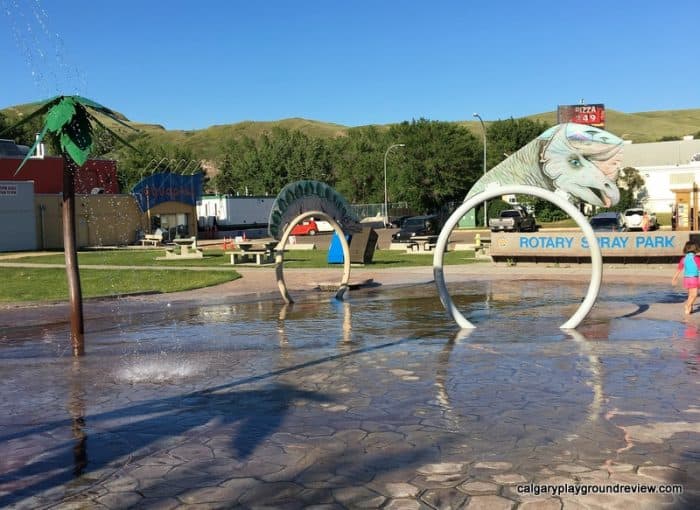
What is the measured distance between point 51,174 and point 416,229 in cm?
2486

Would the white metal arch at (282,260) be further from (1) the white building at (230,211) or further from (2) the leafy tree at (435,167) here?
(2) the leafy tree at (435,167)

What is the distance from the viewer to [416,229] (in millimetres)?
45156

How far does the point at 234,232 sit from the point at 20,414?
52826 mm

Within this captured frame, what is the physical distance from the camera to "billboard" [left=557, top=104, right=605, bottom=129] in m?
82.2

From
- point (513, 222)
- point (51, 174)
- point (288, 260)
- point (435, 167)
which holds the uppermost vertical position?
point (435, 167)

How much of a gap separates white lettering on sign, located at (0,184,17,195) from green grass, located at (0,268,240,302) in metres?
15.4

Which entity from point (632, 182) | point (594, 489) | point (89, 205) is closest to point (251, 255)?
point (89, 205)

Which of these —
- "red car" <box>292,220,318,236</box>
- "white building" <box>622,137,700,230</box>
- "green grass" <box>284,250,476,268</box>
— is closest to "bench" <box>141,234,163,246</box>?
"green grass" <box>284,250,476,268</box>

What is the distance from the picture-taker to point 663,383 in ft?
25.7

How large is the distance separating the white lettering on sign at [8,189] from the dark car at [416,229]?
22262mm

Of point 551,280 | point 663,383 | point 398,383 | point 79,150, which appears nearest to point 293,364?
point 398,383

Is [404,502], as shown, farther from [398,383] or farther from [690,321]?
[690,321]

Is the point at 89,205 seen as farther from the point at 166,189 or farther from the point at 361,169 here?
the point at 361,169

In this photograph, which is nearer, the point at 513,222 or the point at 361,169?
the point at 513,222
